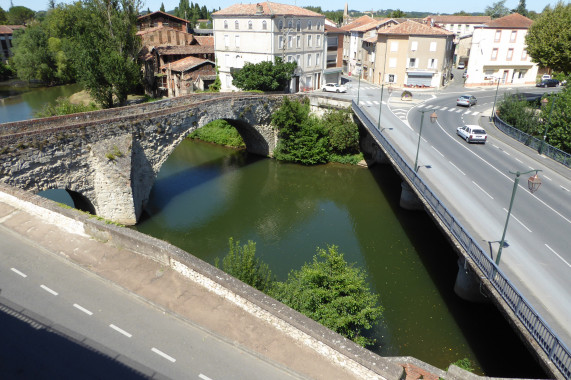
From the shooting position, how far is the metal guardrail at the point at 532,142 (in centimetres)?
2681

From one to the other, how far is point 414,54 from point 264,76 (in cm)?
2350

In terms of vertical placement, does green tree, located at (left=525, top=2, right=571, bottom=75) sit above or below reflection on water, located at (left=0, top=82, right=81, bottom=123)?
above

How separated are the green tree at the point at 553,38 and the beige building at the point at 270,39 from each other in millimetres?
23603

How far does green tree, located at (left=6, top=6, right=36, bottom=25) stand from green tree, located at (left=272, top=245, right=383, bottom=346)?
159 m

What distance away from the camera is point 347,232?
26.8 meters

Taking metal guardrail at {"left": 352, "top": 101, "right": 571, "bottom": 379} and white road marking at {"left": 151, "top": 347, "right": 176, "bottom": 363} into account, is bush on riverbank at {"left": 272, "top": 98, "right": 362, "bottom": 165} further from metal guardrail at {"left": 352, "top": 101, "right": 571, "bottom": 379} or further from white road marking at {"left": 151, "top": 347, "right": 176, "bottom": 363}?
white road marking at {"left": 151, "top": 347, "right": 176, "bottom": 363}

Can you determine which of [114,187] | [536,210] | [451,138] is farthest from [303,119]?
[536,210]

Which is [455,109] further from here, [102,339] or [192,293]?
[102,339]

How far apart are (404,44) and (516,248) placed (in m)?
43.9

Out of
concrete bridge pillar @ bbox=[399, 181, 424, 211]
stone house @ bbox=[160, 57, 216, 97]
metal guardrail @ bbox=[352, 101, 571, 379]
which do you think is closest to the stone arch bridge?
concrete bridge pillar @ bbox=[399, 181, 424, 211]

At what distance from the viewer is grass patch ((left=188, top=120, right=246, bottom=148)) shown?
4344cm

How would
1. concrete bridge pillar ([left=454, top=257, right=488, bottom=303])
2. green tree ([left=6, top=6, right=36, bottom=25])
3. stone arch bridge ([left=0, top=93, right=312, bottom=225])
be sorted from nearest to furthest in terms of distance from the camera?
concrete bridge pillar ([left=454, top=257, right=488, bottom=303]) → stone arch bridge ([left=0, top=93, right=312, bottom=225]) → green tree ([left=6, top=6, right=36, bottom=25])

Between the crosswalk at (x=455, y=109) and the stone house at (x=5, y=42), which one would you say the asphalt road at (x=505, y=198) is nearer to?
the crosswalk at (x=455, y=109)

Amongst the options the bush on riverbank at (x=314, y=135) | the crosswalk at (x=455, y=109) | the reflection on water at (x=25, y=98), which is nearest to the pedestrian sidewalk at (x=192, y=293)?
the bush on riverbank at (x=314, y=135)
